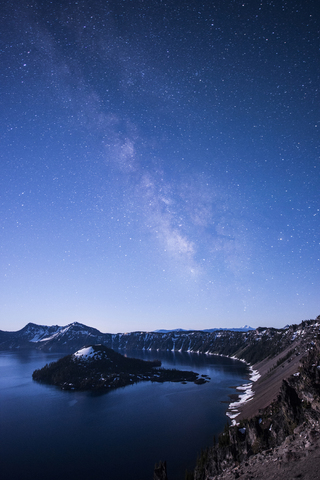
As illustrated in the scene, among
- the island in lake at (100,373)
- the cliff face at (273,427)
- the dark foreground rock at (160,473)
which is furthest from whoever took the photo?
the island in lake at (100,373)

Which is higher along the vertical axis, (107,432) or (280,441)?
(280,441)

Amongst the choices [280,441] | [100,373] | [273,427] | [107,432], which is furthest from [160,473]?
[100,373]

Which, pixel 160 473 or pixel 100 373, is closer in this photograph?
pixel 160 473

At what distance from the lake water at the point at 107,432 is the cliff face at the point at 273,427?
9074 millimetres

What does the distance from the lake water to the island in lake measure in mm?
23124

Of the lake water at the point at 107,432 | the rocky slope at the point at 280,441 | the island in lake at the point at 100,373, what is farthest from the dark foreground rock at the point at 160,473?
the island in lake at the point at 100,373

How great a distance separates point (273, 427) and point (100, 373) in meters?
127

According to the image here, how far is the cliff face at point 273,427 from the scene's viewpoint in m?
29.5

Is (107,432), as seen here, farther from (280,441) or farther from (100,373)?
(100,373)

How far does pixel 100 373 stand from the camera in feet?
→ 444

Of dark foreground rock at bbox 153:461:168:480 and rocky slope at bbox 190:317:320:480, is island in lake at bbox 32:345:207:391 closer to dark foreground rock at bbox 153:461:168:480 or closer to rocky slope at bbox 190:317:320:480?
rocky slope at bbox 190:317:320:480

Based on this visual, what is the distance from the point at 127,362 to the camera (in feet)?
542

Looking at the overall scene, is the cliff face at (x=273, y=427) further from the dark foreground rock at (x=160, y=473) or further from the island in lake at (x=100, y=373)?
the island in lake at (x=100, y=373)

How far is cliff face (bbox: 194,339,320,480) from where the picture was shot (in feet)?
96.6
